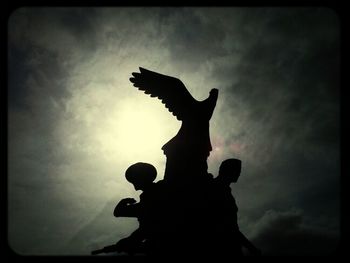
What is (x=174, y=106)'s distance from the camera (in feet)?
20.7

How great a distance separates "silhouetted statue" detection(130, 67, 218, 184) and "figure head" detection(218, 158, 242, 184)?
0.49 meters

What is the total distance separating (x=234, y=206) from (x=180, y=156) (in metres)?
1.21

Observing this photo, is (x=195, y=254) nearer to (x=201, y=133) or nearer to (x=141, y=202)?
(x=141, y=202)

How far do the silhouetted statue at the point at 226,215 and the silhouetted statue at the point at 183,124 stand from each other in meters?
0.46

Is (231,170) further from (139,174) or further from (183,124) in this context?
(139,174)

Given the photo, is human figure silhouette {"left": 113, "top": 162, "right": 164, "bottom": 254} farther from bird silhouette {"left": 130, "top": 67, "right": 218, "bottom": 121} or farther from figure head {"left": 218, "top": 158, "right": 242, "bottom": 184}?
bird silhouette {"left": 130, "top": 67, "right": 218, "bottom": 121}

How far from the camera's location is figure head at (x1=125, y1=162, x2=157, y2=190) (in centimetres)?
544

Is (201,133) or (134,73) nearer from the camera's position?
(201,133)

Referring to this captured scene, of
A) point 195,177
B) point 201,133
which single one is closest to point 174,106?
point 201,133

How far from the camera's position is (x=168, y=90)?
6336mm

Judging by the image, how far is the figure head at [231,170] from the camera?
5.48 meters

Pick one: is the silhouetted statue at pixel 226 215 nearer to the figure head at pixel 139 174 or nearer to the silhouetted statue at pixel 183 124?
the silhouetted statue at pixel 183 124

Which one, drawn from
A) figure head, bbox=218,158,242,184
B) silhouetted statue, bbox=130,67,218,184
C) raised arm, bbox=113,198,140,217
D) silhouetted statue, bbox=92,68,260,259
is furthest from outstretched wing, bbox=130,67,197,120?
raised arm, bbox=113,198,140,217

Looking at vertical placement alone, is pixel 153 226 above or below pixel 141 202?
below
